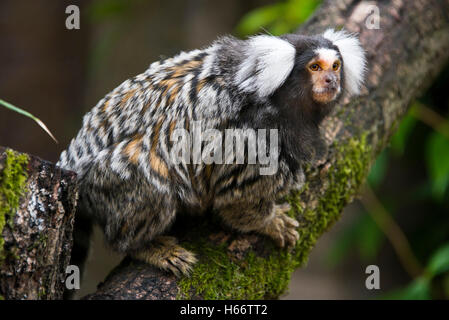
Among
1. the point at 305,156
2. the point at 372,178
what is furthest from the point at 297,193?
the point at 372,178

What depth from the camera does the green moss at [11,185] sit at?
1.84m

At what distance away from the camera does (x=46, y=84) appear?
7.18 m

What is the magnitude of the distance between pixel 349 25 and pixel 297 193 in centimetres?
128

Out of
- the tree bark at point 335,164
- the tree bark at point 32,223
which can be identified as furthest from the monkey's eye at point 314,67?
the tree bark at point 32,223

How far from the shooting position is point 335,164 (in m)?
2.91

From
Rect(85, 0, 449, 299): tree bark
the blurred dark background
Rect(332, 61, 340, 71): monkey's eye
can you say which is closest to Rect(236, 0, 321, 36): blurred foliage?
Rect(85, 0, 449, 299): tree bark

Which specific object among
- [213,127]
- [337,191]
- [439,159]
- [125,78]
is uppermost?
[125,78]

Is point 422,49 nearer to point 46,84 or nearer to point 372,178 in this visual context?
point 372,178

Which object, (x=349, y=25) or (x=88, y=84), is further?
(x=88, y=84)

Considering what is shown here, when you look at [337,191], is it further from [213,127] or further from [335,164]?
[213,127]

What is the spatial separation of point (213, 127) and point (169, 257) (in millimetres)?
663

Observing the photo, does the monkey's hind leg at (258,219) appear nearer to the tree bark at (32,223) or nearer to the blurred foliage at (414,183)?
the tree bark at (32,223)

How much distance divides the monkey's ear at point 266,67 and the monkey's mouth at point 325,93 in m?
0.17

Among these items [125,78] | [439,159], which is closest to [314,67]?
[439,159]
